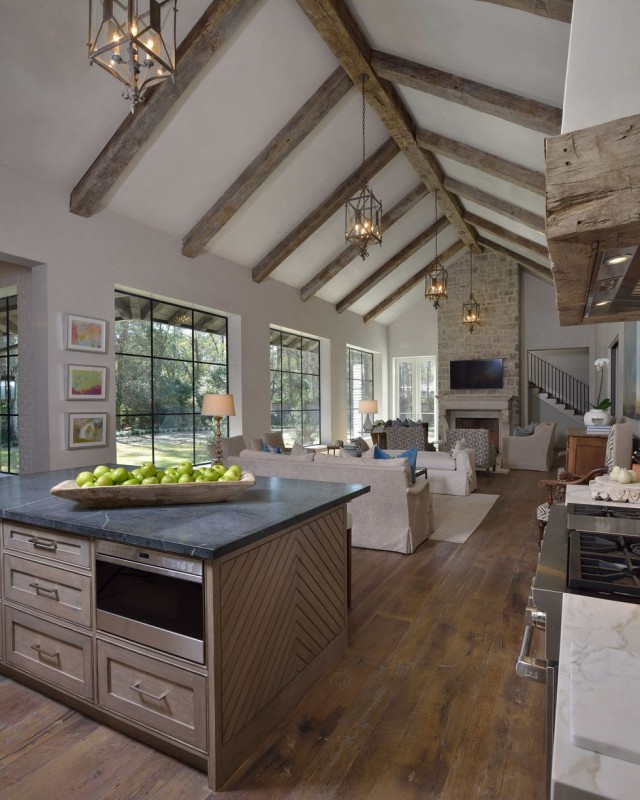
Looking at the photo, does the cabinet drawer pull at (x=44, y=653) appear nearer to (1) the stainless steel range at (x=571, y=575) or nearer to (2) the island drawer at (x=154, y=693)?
(2) the island drawer at (x=154, y=693)

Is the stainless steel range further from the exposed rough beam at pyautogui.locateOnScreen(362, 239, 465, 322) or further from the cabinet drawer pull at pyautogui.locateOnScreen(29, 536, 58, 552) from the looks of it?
the exposed rough beam at pyautogui.locateOnScreen(362, 239, 465, 322)

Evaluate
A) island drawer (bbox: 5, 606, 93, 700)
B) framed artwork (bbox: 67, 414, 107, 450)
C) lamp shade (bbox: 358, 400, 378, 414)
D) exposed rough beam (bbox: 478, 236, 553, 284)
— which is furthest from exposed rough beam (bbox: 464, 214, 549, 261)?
island drawer (bbox: 5, 606, 93, 700)

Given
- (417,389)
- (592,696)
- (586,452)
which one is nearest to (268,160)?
(586,452)

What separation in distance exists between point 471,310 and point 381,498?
660 cm

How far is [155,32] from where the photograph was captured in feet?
6.84

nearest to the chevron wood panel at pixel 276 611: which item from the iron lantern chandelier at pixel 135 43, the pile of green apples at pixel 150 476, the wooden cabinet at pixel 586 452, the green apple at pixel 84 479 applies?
the pile of green apples at pixel 150 476

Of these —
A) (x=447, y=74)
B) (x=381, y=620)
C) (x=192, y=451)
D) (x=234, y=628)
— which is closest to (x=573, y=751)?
(x=234, y=628)

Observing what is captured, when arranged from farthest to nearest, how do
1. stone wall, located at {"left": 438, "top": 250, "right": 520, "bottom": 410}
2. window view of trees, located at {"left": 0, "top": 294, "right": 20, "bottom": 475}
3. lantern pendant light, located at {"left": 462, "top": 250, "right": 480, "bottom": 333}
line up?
stone wall, located at {"left": 438, "top": 250, "right": 520, "bottom": 410} → lantern pendant light, located at {"left": 462, "top": 250, "right": 480, "bottom": 333} → window view of trees, located at {"left": 0, "top": 294, "right": 20, "bottom": 475}

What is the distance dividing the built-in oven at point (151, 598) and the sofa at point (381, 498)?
264 cm

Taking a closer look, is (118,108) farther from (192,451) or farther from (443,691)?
(443,691)

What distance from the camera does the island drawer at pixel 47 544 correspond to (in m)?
1.99

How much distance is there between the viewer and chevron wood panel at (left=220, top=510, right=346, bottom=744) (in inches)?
69.1

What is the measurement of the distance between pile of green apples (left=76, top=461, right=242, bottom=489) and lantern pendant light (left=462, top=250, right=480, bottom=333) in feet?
27.3

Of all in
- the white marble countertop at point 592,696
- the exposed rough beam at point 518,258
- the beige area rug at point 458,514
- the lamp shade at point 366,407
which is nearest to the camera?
the white marble countertop at point 592,696
